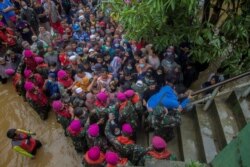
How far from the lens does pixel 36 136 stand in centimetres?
761

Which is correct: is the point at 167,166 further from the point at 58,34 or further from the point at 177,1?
the point at 58,34

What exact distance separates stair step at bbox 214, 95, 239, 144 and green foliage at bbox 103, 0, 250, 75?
0.68 metres

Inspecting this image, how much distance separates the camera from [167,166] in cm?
441

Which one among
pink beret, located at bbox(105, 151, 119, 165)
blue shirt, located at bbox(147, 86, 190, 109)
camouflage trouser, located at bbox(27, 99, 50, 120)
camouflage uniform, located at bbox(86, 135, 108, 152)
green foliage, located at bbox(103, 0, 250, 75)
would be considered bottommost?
camouflage trouser, located at bbox(27, 99, 50, 120)

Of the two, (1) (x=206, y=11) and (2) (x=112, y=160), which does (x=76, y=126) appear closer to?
(2) (x=112, y=160)

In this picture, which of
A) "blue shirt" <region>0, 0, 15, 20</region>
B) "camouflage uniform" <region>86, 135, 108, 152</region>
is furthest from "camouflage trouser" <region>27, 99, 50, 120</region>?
"blue shirt" <region>0, 0, 15, 20</region>

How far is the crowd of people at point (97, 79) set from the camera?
219 inches

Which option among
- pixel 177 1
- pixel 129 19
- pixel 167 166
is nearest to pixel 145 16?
pixel 129 19

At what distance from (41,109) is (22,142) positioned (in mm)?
1244

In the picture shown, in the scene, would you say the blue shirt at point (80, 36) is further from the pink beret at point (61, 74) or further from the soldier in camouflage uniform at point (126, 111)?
the soldier in camouflage uniform at point (126, 111)

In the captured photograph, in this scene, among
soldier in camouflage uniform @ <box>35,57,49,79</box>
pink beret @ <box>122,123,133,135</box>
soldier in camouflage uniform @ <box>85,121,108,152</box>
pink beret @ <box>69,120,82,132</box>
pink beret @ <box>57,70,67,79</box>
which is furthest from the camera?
soldier in camouflage uniform @ <box>35,57,49,79</box>

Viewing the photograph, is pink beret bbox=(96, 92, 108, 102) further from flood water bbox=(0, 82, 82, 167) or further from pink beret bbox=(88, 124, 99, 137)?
flood water bbox=(0, 82, 82, 167)

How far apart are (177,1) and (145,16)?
0.65 metres

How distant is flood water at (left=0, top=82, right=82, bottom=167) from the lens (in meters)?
7.02
